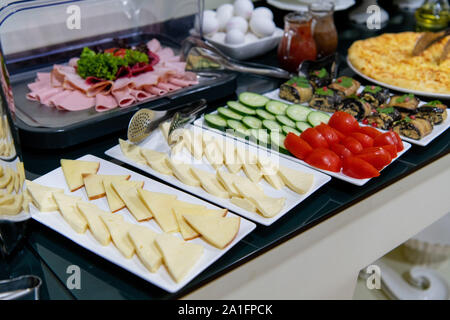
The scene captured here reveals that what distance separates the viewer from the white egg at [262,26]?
Result: 5.80ft

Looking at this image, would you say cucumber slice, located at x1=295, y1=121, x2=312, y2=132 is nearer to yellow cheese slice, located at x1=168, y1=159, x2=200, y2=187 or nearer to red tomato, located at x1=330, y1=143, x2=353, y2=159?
Result: red tomato, located at x1=330, y1=143, x2=353, y2=159

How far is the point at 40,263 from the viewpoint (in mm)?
845

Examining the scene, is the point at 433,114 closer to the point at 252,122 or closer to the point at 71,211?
the point at 252,122

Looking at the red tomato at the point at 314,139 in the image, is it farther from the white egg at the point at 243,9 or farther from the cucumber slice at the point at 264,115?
the white egg at the point at 243,9

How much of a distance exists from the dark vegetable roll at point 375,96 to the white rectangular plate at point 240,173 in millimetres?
444

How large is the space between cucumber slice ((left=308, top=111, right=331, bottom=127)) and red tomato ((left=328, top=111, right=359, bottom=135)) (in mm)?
45

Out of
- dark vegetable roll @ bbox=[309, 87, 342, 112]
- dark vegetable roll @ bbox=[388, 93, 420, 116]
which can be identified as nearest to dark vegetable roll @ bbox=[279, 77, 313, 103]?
dark vegetable roll @ bbox=[309, 87, 342, 112]

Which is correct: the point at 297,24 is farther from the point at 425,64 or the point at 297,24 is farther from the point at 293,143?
the point at 293,143

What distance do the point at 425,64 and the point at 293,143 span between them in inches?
33.2

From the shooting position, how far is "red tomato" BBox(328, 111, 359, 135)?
1212 millimetres

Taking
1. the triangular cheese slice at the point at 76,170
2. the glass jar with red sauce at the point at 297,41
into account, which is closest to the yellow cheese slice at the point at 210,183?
the triangular cheese slice at the point at 76,170

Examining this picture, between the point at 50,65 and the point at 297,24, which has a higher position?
the point at 297,24
